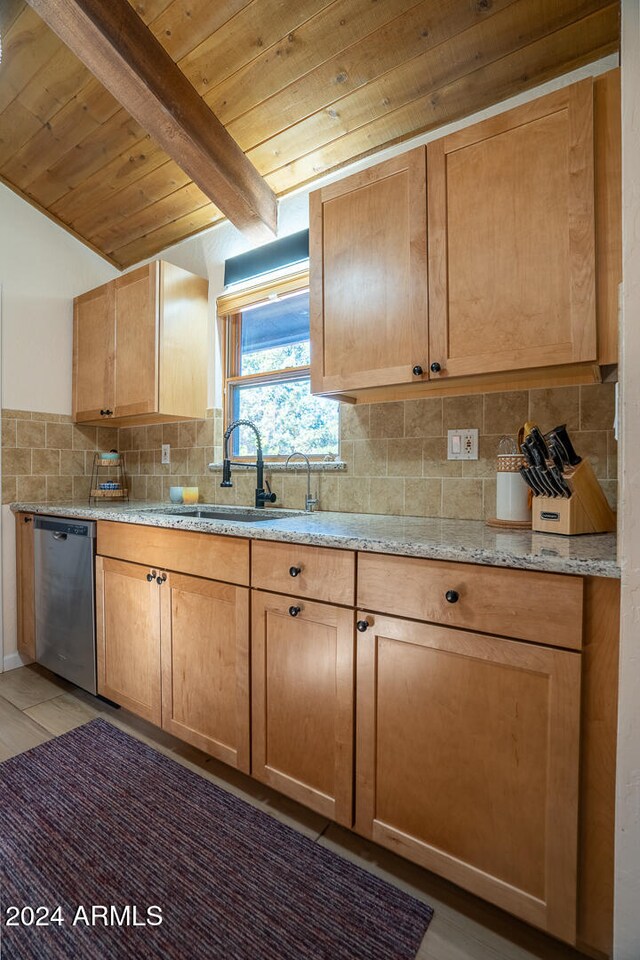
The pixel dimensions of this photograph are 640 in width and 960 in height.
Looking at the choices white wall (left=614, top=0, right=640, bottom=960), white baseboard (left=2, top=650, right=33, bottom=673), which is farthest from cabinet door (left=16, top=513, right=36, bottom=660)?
white wall (left=614, top=0, right=640, bottom=960)

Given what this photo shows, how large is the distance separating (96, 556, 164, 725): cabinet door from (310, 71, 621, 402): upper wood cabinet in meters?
1.11

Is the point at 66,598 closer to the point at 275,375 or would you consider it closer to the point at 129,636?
the point at 129,636

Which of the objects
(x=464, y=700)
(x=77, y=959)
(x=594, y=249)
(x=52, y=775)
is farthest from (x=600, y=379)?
(x=52, y=775)

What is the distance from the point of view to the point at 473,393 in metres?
1.74

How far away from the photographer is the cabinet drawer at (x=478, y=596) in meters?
1.00

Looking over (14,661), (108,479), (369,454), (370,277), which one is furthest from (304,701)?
(108,479)

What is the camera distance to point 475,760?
3.67 ft

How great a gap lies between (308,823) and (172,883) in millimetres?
427

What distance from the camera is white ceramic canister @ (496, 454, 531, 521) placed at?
4.80 feet

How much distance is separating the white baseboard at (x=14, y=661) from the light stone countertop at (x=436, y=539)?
141 cm

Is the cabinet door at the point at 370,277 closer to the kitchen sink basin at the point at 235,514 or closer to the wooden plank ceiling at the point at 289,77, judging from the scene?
the wooden plank ceiling at the point at 289,77

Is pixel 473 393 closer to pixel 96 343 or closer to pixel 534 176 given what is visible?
pixel 534 176

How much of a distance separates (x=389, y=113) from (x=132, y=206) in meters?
1.53

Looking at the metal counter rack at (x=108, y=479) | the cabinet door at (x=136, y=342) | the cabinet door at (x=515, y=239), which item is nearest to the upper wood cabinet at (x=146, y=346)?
the cabinet door at (x=136, y=342)
